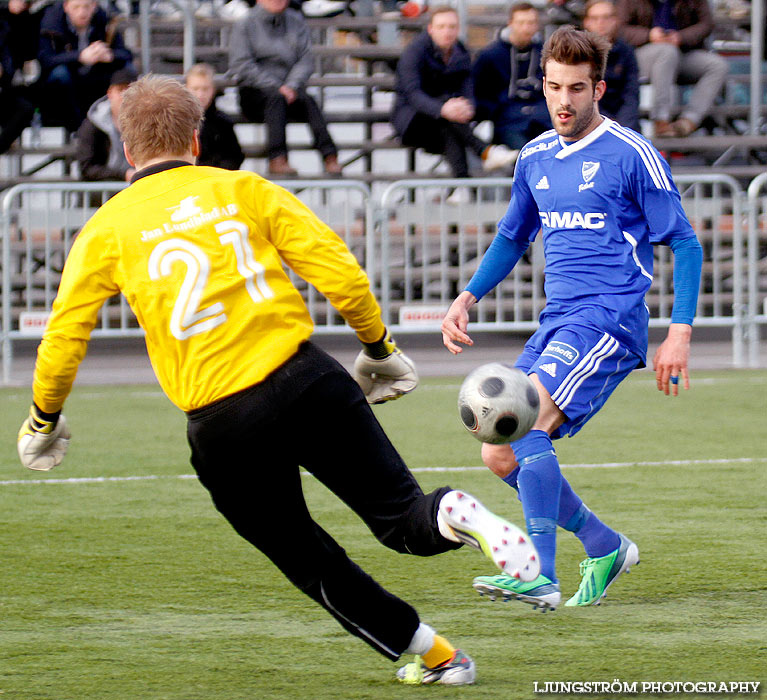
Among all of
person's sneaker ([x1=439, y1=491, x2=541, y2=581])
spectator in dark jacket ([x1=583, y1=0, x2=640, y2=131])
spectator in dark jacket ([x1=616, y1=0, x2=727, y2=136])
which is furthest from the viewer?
spectator in dark jacket ([x1=616, y1=0, x2=727, y2=136])

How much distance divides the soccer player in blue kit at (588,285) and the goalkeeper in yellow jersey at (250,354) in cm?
111

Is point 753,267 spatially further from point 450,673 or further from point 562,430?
point 450,673

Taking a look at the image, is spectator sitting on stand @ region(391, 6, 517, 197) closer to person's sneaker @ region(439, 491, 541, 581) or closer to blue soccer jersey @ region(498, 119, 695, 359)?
blue soccer jersey @ region(498, 119, 695, 359)

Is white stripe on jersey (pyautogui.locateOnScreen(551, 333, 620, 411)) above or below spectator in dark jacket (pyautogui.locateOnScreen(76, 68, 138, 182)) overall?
above

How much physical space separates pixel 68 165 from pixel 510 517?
9.91m

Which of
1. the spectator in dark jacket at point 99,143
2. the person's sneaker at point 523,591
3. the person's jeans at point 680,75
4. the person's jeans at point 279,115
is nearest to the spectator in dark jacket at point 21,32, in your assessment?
the spectator in dark jacket at point 99,143

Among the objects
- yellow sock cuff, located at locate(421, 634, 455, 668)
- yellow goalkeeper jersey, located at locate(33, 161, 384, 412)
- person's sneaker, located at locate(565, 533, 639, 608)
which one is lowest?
person's sneaker, located at locate(565, 533, 639, 608)

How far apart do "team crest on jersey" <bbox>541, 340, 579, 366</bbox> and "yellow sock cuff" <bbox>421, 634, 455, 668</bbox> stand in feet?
4.11

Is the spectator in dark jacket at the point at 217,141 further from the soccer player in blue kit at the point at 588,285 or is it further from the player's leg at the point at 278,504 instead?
the player's leg at the point at 278,504

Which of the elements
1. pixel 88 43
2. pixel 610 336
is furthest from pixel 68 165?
pixel 610 336

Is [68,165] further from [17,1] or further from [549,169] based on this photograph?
[549,169]

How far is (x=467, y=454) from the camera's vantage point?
318 inches

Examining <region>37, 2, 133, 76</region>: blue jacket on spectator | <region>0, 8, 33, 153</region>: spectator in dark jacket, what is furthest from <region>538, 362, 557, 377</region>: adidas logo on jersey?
<region>0, 8, 33, 153</region>: spectator in dark jacket

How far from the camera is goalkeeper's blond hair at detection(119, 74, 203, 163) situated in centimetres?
369
